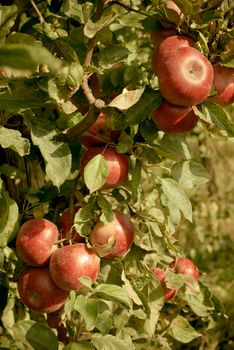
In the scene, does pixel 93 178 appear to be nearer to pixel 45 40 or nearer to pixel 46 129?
pixel 46 129

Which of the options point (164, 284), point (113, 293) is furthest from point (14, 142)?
point (164, 284)

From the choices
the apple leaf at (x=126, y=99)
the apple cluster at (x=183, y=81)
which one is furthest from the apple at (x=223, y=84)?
the apple leaf at (x=126, y=99)

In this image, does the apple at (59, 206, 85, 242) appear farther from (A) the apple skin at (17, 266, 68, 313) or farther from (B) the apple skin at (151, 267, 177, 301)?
(B) the apple skin at (151, 267, 177, 301)

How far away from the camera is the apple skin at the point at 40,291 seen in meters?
0.99

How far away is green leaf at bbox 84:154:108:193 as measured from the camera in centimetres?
91

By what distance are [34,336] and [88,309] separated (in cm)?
15

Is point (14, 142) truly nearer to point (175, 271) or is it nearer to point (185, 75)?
point (185, 75)

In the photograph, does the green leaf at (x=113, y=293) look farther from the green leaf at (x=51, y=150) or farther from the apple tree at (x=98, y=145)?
the green leaf at (x=51, y=150)

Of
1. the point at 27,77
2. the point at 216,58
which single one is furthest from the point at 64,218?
the point at 216,58

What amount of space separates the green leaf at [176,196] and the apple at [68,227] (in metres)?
0.16

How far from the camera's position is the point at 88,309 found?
0.92m

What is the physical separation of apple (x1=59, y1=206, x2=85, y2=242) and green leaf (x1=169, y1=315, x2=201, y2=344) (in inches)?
16.5

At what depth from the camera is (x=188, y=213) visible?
98 cm

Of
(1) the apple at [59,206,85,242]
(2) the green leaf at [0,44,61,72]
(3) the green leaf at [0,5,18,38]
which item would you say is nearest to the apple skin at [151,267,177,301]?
(1) the apple at [59,206,85,242]
